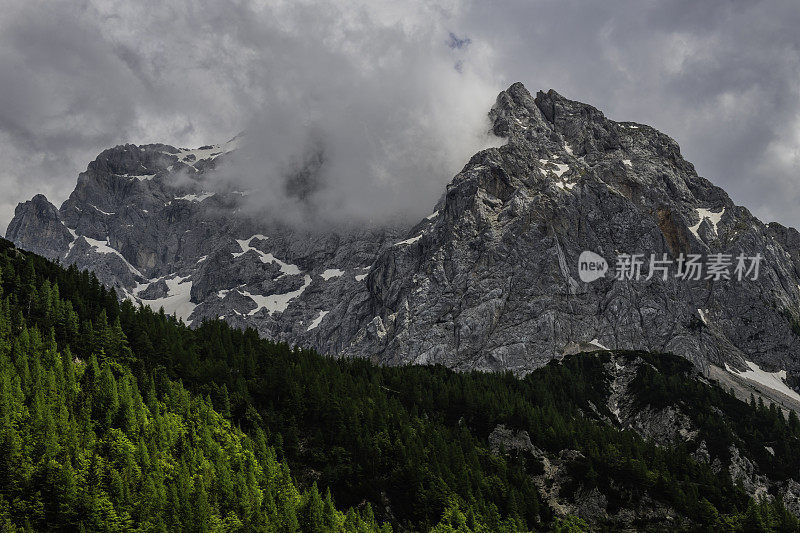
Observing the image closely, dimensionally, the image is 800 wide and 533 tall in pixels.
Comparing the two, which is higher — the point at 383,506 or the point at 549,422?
the point at 549,422

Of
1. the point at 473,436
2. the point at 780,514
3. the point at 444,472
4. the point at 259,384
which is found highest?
the point at 259,384

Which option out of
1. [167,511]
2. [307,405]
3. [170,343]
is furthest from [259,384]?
[167,511]

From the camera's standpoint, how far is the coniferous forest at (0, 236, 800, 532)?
93188 millimetres

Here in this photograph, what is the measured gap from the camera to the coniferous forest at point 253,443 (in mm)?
93188

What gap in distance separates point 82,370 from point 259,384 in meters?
40.0

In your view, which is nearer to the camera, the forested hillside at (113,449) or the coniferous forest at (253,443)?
the forested hillside at (113,449)

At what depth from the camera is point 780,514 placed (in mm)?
131250

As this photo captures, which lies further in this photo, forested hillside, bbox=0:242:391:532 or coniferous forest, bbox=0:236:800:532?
coniferous forest, bbox=0:236:800:532

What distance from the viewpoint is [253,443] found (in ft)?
408

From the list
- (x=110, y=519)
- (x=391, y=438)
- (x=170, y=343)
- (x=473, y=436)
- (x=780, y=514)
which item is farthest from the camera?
(x=473, y=436)

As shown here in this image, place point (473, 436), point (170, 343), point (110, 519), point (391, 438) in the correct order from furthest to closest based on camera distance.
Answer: point (473, 436), point (170, 343), point (391, 438), point (110, 519)

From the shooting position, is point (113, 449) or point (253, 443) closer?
point (113, 449)

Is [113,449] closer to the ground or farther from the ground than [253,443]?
closer to the ground

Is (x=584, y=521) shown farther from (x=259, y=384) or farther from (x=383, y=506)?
(x=259, y=384)
